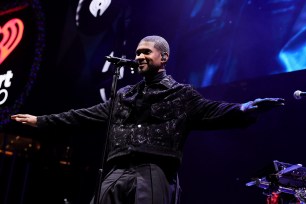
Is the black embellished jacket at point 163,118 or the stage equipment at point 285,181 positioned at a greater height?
the black embellished jacket at point 163,118

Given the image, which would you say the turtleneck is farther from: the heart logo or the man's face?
the heart logo

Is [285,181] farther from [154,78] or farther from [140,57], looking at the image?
[140,57]

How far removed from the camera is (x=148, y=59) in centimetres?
260

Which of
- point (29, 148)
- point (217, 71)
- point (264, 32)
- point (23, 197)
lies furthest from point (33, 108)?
point (264, 32)

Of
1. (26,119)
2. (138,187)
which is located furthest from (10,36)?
(138,187)

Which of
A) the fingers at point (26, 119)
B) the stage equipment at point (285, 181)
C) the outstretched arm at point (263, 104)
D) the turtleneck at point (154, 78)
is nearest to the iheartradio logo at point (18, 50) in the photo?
the fingers at point (26, 119)

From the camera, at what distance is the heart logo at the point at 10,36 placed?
6289 mm

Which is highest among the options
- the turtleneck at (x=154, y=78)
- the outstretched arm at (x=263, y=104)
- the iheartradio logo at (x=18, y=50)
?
the iheartradio logo at (x=18, y=50)

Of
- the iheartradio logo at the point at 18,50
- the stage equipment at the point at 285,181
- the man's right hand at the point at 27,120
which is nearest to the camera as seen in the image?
the man's right hand at the point at 27,120

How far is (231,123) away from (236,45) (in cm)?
199

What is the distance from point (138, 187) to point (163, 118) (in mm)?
410

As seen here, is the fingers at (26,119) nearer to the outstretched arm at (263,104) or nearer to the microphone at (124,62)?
the microphone at (124,62)

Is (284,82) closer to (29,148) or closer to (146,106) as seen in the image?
(146,106)

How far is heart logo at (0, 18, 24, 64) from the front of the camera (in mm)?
6289
